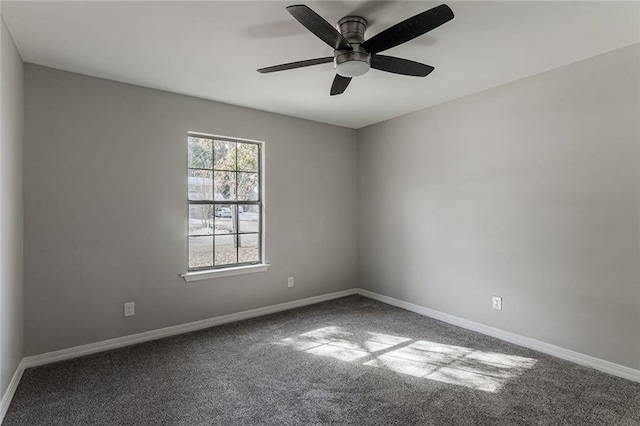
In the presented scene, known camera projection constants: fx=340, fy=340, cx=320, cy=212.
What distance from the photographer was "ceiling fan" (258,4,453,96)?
1766mm

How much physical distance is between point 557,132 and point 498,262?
50.1 inches

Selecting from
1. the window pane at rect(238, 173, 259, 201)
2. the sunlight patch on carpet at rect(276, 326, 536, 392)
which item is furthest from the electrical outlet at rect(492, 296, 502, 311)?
the window pane at rect(238, 173, 259, 201)

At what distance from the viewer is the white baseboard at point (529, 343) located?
2.55 m

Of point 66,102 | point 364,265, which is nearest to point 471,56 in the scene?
point 364,265

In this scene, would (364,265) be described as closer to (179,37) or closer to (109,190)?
(109,190)

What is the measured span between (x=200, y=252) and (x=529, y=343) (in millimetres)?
3308

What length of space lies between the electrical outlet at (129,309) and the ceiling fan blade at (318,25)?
2.83 meters

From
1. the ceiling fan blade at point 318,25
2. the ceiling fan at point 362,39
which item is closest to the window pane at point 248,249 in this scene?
the ceiling fan at point 362,39

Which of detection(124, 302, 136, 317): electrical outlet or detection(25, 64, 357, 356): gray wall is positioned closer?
detection(25, 64, 357, 356): gray wall

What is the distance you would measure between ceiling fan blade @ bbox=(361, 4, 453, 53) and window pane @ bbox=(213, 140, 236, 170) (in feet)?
7.19

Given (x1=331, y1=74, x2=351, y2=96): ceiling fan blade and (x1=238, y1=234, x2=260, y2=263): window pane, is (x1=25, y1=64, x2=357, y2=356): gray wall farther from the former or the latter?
(x1=331, y1=74, x2=351, y2=96): ceiling fan blade

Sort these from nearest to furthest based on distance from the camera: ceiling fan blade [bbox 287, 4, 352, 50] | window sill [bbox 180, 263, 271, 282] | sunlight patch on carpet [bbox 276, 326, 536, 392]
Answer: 1. ceiling fan blade [bbox 287, 4, 352, 50]
2. sunlight patch on carpet [bbox 276, 326, 536, 392]
3. window sill [bbox 180, 263, 271, 282]

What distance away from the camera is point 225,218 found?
3.84 m

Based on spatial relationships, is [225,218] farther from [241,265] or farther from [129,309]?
[129,309]
